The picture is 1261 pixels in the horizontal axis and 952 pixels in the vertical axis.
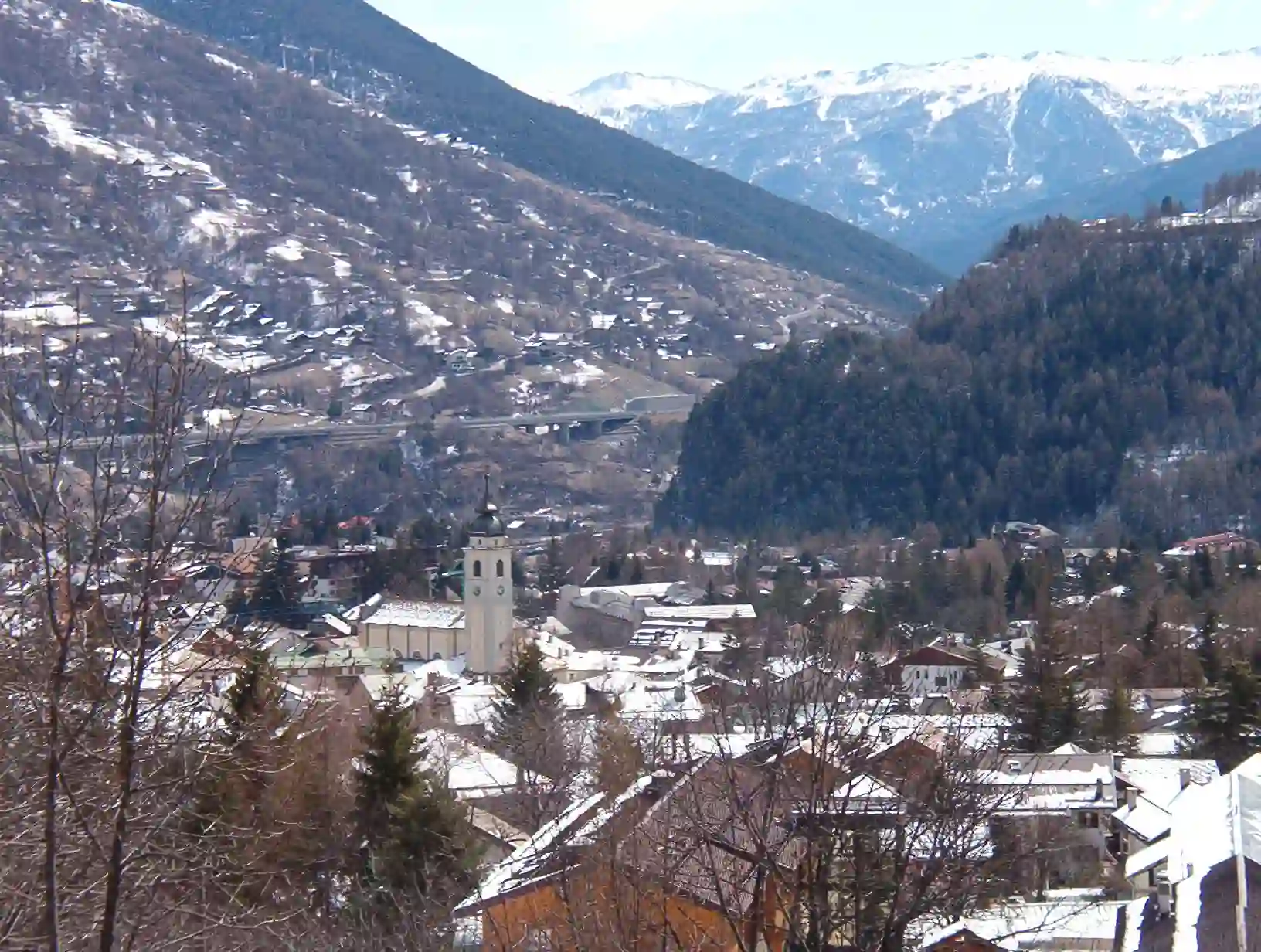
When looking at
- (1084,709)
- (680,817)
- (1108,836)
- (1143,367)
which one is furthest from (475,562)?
(1143,367)

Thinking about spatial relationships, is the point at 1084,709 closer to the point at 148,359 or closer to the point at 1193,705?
the point at 1193,705

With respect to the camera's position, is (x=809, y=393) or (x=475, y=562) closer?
(x=475, y=562)

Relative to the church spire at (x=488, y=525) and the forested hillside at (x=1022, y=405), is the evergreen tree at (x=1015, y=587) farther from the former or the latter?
the forested hillside at (x=1022, y=405)

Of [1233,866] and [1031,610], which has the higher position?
[1233,866]

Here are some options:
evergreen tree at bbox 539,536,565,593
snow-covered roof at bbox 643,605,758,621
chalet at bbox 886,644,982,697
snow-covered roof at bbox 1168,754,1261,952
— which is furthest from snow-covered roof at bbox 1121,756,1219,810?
evergreen tree at bbox 539,536,565,593

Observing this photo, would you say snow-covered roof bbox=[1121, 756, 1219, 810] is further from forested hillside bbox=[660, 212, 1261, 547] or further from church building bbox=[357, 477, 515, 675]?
forested hillside bbox=[660, 212, 1261, 547]

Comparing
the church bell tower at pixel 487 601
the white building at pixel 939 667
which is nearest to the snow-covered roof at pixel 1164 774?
the white building at pixel 939 667
